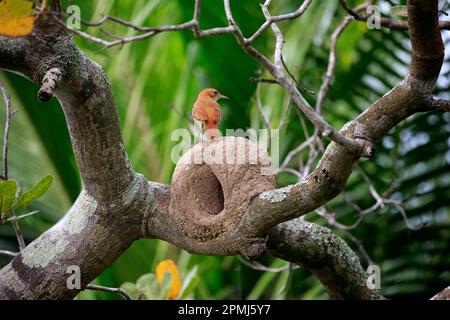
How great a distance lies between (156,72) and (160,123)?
11.7 inches

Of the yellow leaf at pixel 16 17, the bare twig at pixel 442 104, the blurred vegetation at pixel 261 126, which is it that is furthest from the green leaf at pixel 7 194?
the blurred vegetation at pixel 261 126

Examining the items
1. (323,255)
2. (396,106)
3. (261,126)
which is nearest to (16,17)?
(396,106)

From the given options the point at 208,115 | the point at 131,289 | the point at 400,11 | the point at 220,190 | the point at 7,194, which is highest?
the point at 400,11

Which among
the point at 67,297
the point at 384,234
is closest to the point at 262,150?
the point at 67,297

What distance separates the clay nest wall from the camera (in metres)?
2.13

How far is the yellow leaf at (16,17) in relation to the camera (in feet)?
5.02

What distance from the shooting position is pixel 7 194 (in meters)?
2.08

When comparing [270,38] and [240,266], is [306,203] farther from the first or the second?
[270,38]

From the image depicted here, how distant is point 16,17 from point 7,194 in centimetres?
69

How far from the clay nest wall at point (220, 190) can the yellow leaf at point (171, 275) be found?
0.51 m

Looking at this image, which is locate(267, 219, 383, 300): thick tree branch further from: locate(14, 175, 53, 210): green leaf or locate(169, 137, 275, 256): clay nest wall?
locate(14, 175, 53, 210): green leaf

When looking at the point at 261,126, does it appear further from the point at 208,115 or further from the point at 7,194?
the point at 7,194

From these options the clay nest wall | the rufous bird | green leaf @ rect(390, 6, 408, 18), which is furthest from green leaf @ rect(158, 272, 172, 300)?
green leaf @ rect(390, 6, 408, 18)

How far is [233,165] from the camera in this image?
87.7 inches
